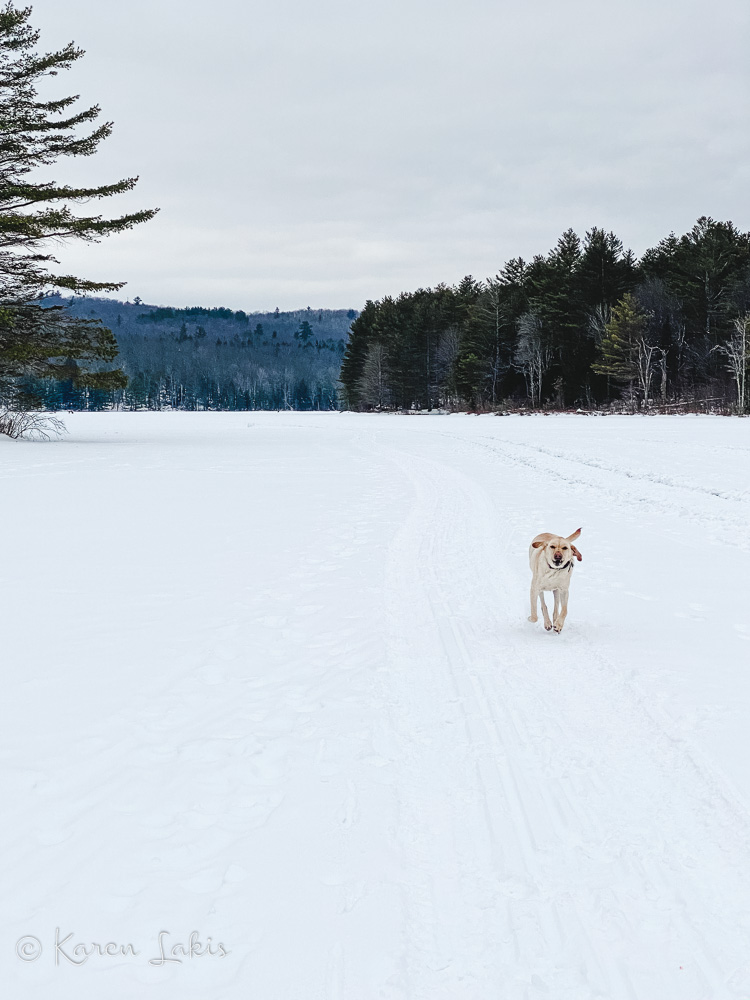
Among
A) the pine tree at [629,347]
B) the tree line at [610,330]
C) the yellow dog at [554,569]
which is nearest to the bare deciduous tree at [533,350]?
the tree line at [610,330]

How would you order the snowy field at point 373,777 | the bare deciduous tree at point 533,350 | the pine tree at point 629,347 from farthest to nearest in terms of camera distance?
1. the bare deciduous tree at point 533,350
2. the pine tree at point 629,347
3. the snowy field at point 373,777

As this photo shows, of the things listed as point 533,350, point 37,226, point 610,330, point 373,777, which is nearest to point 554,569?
point 373,777

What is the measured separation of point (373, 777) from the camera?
3.46m

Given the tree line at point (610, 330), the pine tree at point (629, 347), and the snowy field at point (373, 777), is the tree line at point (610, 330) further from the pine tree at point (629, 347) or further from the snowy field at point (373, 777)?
the snowy field at point (373, 777)

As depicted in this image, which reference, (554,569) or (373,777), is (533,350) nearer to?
(554,569)

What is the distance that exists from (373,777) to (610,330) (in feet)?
179

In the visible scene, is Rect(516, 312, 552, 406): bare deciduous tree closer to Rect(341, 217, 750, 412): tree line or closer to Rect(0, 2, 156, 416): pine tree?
Rect(341, 217, 750, 412): tree line

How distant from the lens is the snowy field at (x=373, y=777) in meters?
2.35

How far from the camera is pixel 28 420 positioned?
28656mm

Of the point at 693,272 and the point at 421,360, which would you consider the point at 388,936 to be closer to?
the point at 693,272

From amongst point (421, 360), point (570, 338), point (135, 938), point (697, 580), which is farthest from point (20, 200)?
point (421, 360)

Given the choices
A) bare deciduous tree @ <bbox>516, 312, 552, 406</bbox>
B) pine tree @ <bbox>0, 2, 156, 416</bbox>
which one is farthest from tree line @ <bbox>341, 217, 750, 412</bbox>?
pine tree @ <bbox>0, 2, 156, 416</bbox>

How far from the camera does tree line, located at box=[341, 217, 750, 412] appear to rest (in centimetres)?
5194

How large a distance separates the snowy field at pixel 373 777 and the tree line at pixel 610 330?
4259 centimetres
